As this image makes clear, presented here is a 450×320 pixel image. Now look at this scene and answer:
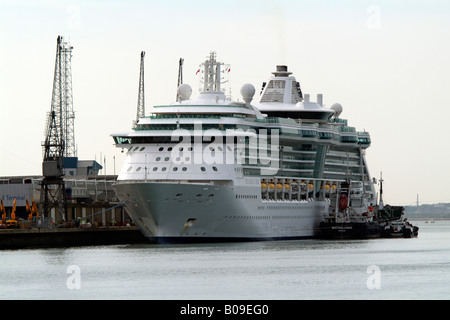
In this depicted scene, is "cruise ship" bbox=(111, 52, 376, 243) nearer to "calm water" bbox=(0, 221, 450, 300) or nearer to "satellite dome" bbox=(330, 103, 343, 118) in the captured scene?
"calm water" bbox=(0, 221, 450, 300)


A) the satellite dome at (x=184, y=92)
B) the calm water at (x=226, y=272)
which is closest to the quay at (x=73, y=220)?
the calm water at (x=226, y=272)

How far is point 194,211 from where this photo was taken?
87.8 metres

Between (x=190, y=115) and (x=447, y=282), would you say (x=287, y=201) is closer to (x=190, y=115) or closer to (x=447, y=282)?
(x=190, y=115)

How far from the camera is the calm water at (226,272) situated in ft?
195

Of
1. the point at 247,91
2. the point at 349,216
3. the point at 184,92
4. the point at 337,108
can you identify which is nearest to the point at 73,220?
the point at 184,92

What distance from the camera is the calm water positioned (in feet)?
195

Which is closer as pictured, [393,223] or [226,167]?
[226,167]

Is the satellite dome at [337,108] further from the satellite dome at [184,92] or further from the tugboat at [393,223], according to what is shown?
the satellite dome at [184,92]

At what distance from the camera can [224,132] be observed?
298 feet

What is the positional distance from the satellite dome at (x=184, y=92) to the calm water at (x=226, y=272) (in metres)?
13.7

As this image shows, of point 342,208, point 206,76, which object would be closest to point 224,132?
point 206,76

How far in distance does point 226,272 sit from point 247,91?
3318cm

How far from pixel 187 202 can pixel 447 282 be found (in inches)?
1047

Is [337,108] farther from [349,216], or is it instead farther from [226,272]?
[226,272]
